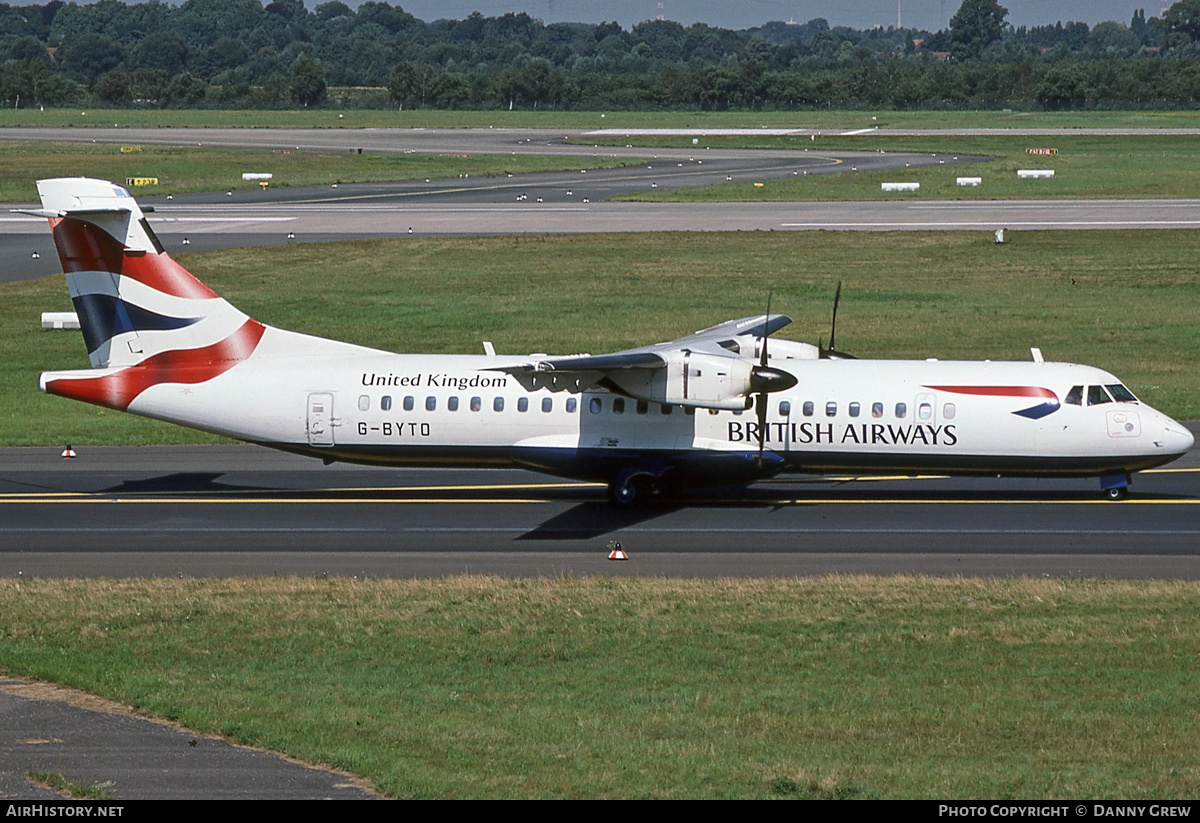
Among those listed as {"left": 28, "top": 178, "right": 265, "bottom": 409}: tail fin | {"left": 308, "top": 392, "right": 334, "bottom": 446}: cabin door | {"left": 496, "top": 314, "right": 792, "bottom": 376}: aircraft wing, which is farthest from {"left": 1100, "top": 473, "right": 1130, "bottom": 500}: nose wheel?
{"left": 28, "top": 178, "right": 265, "bottom": 409}: tail fin

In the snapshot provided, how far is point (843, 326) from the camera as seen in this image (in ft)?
158

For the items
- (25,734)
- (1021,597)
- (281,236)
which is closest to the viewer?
(25,734)

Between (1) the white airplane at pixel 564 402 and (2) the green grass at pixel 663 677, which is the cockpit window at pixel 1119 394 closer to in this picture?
(1) the white airplane at pixel 564 402

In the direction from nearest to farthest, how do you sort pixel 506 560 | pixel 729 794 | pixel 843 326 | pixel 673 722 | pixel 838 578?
pixel 729 794 → pixel 673 722 → pixel 838 578 → pixel 506 560 → pixel 843 326

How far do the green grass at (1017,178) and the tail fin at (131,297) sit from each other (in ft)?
192

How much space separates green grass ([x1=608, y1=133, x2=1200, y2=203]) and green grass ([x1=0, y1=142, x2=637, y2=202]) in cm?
2159

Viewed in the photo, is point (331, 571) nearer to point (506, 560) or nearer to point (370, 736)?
point (506, 560)

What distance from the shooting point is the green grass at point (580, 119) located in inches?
6161

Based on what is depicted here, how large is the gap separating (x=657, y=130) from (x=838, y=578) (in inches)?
5366

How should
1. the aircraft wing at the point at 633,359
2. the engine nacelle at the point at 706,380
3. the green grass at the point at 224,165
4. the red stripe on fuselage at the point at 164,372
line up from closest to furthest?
the aircraft wing at the point at 633,359 → the engine nacelle at the point at 706,380 → the red stripe on fuselage at the point at 164,372 → the green grass at the point at 224,165

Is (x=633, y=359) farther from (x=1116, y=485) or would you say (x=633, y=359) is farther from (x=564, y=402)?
(x=1116, y=485)

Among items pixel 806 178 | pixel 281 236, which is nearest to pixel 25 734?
pixel 281 236

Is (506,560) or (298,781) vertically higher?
(298,781)

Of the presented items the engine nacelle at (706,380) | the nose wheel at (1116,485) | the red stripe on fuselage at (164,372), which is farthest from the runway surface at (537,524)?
the engine nacelle at (706,380)
